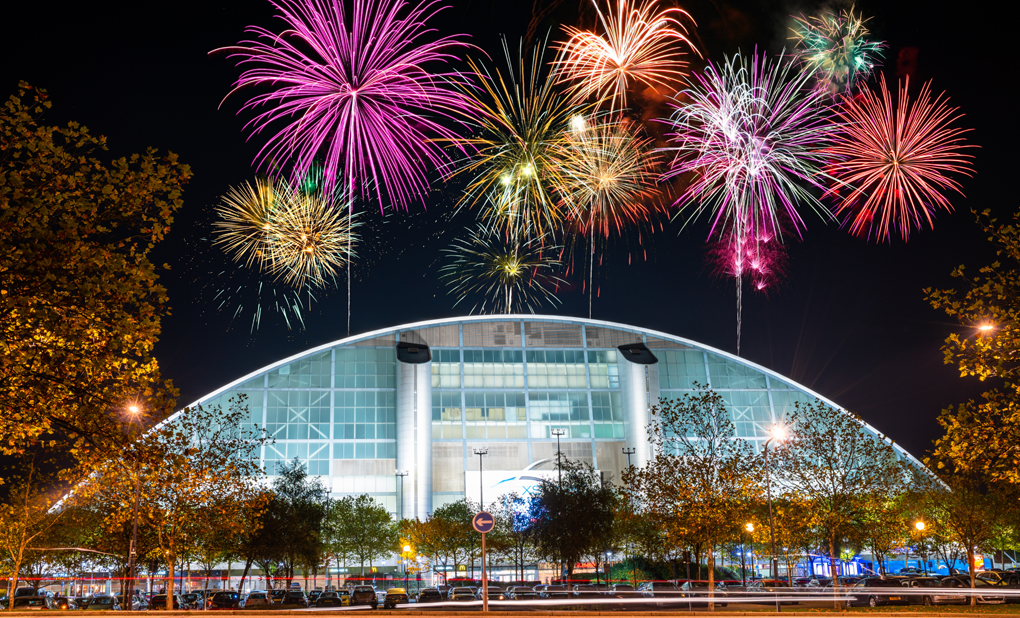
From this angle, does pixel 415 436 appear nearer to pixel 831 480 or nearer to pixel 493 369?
pixel 493 369

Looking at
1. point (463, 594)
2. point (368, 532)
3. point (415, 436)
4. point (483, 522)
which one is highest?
point (415, 436)

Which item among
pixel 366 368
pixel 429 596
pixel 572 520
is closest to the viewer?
pixel 429 596

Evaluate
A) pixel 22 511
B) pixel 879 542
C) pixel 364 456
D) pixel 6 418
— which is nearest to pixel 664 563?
pixel 879 542

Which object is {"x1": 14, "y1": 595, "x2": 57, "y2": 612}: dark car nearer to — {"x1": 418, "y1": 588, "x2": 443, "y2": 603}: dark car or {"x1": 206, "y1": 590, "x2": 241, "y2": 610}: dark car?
{"x1": 206, "y1": 590, "x2": 241, "y2": 610}: dark car

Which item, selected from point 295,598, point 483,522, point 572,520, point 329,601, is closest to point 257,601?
point 295,598

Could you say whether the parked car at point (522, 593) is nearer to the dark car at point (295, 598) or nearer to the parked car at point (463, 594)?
the parked car at point (463, 594)

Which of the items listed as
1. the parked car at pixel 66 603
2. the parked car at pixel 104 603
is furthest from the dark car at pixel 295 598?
the parked car at pixel 66 603

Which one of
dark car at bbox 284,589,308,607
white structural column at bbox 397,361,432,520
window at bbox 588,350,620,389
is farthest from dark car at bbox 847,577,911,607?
window at bbox 588,350,620,389
